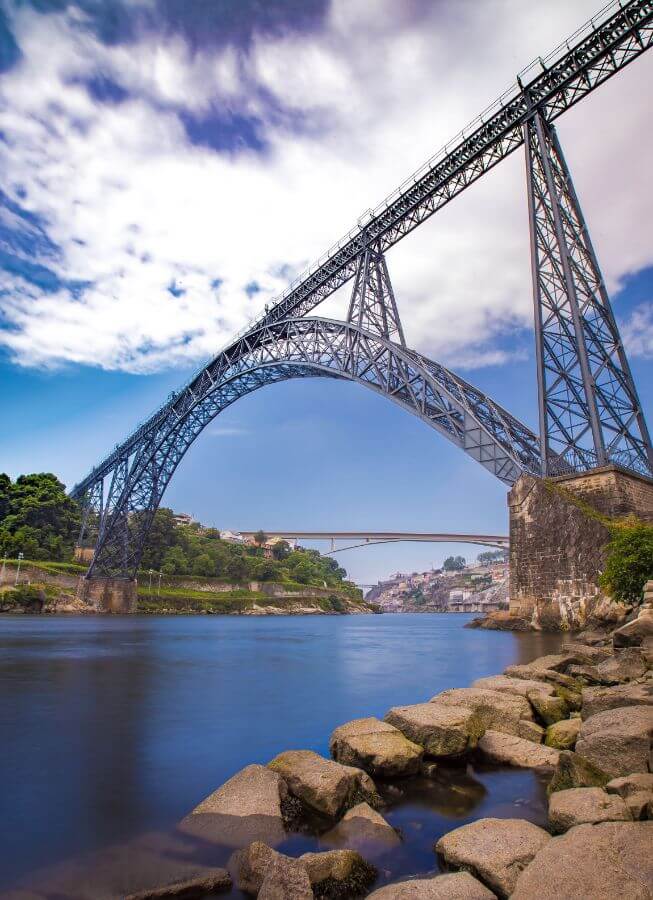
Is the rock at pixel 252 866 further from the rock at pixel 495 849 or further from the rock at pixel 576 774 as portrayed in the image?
the rock at pixel 576 774

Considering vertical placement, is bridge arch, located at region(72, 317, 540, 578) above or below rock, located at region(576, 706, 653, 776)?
above

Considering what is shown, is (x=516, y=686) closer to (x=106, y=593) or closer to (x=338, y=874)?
(x=338, y=874)

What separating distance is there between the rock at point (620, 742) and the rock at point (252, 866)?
2.99 meters

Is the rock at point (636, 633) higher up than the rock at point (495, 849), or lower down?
higher up

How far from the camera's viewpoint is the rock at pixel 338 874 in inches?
123

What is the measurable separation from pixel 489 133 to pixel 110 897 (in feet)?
88.9

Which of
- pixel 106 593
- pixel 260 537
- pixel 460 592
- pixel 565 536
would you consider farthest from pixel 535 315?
pixel 460 592

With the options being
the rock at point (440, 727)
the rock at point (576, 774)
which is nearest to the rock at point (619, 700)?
the rock at point (440, 727)

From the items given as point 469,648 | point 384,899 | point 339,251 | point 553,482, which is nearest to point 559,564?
point 553,482

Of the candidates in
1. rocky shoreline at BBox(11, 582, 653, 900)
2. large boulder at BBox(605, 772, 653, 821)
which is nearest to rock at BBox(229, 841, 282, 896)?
rocky shoreline at BBox(11, 582, 653, 900)

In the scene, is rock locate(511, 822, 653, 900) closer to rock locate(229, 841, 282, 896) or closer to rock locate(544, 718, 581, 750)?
rock locate(229, 841, 282, 896)

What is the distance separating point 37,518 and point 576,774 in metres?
60.9

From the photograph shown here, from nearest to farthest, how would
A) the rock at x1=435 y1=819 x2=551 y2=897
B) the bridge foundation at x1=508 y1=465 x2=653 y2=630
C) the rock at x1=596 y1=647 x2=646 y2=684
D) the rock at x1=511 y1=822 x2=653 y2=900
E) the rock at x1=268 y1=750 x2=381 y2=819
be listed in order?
the rock at x1=511 y1=822 x2=653 y2=900 → the rock at x1=435 y1=819 x2=551 y2=897 → the rock at x1=268 y1=750 x2=381 y2=819 → the rock at x1=596 y1=647 x2=646 y2=684 → the bridge foundation at x1=508 y1=465 x2=653 y2=630

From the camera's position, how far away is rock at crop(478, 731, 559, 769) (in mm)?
5441
